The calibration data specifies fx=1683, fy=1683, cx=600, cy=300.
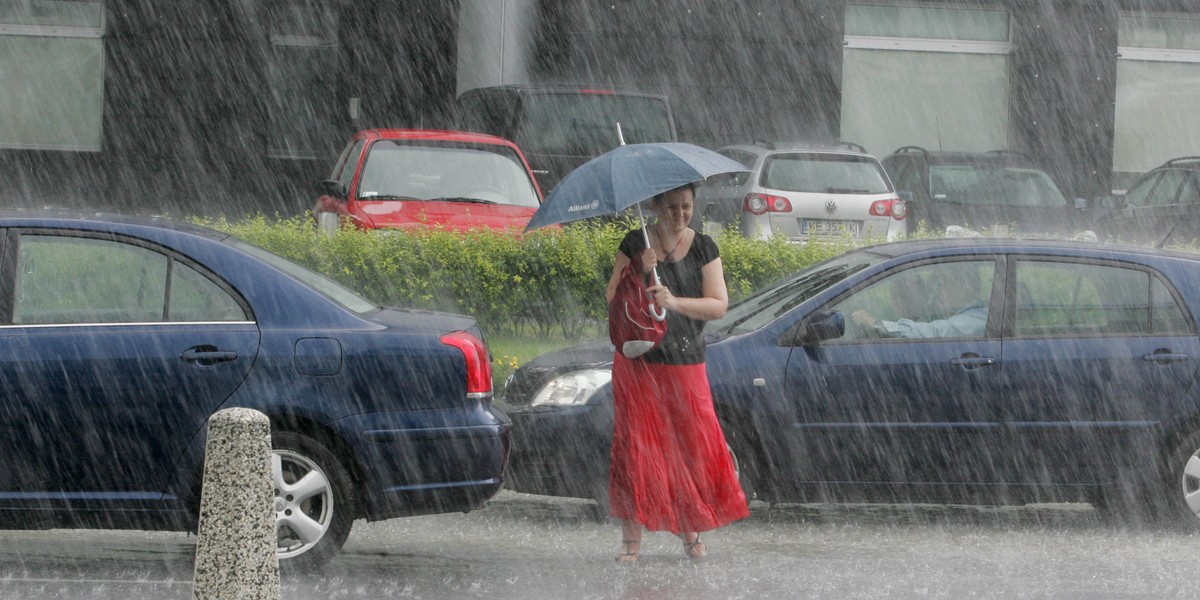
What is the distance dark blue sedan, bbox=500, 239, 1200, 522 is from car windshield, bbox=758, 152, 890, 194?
7341 millimetres

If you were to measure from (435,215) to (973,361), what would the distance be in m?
5.48

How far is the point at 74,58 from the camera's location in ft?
68.8

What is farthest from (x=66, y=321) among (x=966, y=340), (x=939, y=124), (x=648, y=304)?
(x=939, y=124)

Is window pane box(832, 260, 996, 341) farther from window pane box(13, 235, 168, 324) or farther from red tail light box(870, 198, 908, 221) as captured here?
red tail light box(870, 198, 908, 221)

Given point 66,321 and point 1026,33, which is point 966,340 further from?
point 1026,33

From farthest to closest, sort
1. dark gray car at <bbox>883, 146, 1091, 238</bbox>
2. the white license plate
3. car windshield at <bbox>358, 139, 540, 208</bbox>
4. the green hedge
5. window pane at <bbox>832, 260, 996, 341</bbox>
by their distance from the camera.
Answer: dark gray car at <bbox>883, 146, 1091, 238</bbox> → the white license plate → car windshield at <bbox>358, 139, 540, 208</bbox> → the green hedge → window pane at <bbox>832, 260, 996, 341</bbox>

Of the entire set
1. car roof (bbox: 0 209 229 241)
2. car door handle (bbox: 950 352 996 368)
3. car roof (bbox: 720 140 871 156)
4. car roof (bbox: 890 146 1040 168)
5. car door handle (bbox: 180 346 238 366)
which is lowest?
car roof (bbox: 890 146 1040 168)

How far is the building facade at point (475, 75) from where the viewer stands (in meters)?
20.7

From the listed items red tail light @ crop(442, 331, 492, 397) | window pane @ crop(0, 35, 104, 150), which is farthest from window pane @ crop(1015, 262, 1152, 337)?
window pane @ crop(0, 35, 104, 150)

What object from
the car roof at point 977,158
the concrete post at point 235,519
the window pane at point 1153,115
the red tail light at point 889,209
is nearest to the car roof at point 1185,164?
the car roof at point 977,158

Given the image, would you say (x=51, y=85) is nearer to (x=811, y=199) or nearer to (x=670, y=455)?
(x=811, y=199)

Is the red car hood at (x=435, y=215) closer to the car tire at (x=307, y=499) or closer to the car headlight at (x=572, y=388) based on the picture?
the car headlight at (x=572, y=388)

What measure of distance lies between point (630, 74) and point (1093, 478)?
14.2 meters

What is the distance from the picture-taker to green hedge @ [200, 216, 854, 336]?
11422mm
